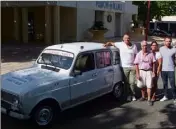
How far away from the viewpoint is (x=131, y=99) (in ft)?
29.5

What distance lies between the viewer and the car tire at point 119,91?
8.91 metres

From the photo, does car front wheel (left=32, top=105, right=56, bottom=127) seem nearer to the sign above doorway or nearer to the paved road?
the paved road

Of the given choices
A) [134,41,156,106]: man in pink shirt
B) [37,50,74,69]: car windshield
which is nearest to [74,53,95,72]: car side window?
[37,50,74,69]: car windshield

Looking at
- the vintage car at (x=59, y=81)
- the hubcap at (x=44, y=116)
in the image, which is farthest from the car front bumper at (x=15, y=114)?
the hubcap at (x=44, y=116)

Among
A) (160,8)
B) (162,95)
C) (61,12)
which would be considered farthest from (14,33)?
(160,8)

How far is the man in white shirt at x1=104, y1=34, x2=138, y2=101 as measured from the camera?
8648 mm

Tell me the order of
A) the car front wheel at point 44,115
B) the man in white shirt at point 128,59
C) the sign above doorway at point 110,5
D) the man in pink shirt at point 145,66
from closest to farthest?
the car front wheel at point 44,115 < the man in pink shirt at point 145,66 < the man in white shirt at point 128,59 < the sign above doorway at point 110,5

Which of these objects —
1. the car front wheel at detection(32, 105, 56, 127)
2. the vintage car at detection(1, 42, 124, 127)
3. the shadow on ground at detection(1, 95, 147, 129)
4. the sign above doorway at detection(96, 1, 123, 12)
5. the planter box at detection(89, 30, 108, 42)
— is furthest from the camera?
the sign above doorway at detection(96, 1, 123, 12)

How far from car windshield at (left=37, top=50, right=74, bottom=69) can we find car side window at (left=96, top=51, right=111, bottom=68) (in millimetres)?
865

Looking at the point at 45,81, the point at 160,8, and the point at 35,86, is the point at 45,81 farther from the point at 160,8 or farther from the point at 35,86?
the point at 160,8

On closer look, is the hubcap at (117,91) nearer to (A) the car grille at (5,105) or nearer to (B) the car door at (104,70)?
(B) the car door at (104,70)

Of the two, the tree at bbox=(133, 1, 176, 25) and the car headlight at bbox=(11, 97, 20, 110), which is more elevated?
the tree at bbox=(133, 1, 176, 25)

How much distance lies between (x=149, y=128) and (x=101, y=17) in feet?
93.7

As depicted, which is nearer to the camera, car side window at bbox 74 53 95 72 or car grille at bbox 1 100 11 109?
car grille at bbox 1 100 11 109
